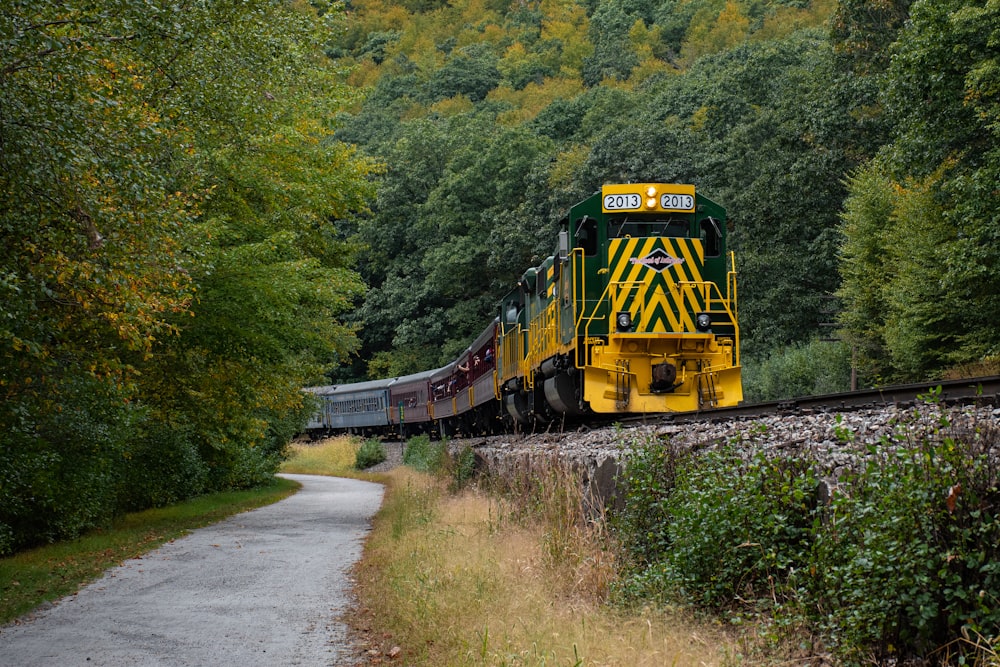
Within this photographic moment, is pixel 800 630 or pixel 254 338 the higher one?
pixel 254 338

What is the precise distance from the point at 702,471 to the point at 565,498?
2.71m

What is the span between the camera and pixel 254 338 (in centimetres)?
1716

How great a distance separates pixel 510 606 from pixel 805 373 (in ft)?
88.1

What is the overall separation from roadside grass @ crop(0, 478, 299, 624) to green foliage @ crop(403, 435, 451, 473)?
3923 millimetres

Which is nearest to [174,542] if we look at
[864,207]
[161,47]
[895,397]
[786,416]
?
[161,47]

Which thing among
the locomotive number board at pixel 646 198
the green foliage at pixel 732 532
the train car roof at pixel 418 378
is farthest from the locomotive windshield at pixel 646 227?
the train car roof at pixel 418 378

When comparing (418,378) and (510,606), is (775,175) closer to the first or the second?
(418,378)

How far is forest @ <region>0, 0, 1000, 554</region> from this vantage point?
32.6 feet

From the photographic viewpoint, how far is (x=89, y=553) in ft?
46.4

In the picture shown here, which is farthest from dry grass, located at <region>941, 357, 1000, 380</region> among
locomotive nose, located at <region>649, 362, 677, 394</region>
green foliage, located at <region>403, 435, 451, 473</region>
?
green foliage, located at <region>403, 435, 451, 473</region>

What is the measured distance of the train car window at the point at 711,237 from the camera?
16.4 m

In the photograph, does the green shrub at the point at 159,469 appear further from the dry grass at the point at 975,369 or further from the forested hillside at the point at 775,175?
the dry grass at the point at 975,369

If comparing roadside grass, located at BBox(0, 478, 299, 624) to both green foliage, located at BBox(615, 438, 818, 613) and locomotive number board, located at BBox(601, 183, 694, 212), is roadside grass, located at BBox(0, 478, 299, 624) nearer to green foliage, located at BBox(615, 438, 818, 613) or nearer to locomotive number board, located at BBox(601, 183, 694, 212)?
green foliage, located at BBox(615, 438, 818, 613)

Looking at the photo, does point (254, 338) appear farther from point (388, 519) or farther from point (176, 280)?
point (176, 280)
